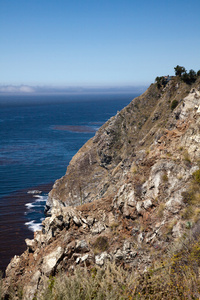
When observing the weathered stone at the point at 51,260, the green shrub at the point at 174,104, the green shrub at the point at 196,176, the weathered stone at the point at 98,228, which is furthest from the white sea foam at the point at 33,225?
the green shrub at the point at 196,176

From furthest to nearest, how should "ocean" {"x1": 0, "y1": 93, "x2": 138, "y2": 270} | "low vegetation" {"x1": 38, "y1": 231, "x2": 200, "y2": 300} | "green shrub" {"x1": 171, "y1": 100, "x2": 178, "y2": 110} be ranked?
"ocean" {"x1": 0, "y1": 93, "x2": 138, "y2": 270} < "green shrub" {"x1": 171, "y1": 100, "x2": 178, "y2": 110} < "low vegetation" {"x1": 38, "y1": 231, "x2": 200, "y2": 300}

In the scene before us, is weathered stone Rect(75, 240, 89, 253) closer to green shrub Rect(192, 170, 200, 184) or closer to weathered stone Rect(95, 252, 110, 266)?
weathered stone Rect(95, 252, 110, 266)

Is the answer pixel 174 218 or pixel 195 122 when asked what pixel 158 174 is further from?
pixel 195 122

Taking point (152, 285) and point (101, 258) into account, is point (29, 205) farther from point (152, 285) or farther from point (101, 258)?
point (152, 285)

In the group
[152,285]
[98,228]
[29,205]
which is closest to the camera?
[152,285]

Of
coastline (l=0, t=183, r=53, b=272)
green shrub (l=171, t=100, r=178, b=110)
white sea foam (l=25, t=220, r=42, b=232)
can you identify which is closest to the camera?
coastline (l=0, t=183, r=53, b=272)

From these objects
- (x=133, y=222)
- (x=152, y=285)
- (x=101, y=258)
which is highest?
(x=152, y=285)

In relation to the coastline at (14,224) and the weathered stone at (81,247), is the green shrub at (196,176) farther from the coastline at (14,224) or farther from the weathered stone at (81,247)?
the coastline at (14,224)

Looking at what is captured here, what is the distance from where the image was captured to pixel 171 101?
5184 centimetres

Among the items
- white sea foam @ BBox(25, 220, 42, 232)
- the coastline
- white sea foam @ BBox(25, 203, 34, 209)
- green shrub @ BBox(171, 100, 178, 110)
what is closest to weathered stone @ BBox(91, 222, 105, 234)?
the coastline

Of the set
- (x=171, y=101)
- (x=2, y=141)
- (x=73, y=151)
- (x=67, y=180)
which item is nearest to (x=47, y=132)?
(x=2, y=141)

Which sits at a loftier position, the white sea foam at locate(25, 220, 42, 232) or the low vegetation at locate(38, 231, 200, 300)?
the low vegetation at locate(38, 231, 200, 300)

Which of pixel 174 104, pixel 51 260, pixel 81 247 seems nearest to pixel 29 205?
pixel 174 104

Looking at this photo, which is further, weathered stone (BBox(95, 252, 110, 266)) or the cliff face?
weathered stone (BBox(95, 252, 110, 266))
